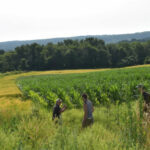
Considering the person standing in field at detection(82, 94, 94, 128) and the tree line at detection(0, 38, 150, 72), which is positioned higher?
the person standing in field at detection(82, 94, 94, 128)

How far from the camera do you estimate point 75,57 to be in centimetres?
8231

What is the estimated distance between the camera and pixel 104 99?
1389 cm

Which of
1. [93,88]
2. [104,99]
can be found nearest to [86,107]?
[104,99]

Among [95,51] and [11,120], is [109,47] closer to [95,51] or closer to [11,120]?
[95,51]

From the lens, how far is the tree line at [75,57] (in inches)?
3248

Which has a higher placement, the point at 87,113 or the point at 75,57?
the point at 87,113

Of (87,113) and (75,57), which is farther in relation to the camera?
(75,57)

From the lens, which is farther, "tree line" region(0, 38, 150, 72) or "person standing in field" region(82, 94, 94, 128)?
"tree line" region(0, 38, 150, 72)

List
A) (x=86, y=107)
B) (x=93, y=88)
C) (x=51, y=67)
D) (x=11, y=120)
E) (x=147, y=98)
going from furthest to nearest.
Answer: (x=51, y=67)
(x=93, y=88)
(x=11, y=120)
(x=86, y=107)
(x=147, y=98)

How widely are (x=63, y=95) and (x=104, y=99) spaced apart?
2.88 m

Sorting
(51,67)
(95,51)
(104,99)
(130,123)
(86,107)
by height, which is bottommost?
(51,67)

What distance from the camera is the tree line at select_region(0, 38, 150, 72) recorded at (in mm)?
82500

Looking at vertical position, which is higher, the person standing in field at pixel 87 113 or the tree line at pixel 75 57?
the person standing in field at pixel 87 113

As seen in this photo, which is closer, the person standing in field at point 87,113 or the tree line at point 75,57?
the person standing in field at point 87,113
